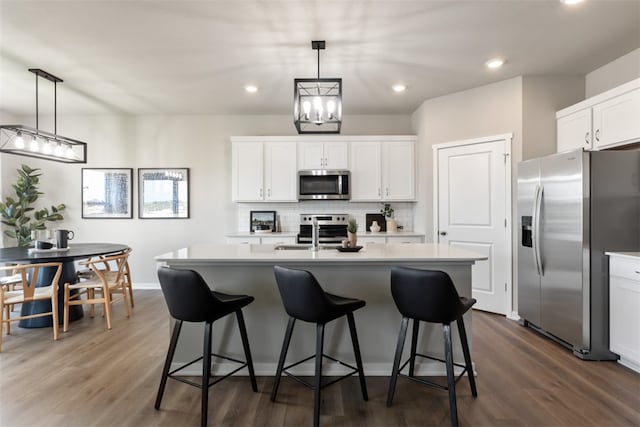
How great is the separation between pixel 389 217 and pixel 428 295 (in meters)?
3.29

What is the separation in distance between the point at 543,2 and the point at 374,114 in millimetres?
2889

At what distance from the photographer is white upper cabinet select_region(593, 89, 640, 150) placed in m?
2.82

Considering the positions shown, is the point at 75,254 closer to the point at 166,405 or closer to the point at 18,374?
the point at 18,374

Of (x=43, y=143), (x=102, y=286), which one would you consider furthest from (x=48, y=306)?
(x=43, y=143)

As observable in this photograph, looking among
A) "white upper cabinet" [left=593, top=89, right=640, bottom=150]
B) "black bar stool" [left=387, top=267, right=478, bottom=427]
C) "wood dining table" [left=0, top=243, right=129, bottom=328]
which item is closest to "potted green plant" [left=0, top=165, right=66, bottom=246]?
"wood dining table" [left=0, top=243, right=129, bottom=328]

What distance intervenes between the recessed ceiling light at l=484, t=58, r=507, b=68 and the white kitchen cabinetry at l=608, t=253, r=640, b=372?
6.64ft

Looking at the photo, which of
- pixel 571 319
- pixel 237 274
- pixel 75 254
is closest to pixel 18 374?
pixel 75 254

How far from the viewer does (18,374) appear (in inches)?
102

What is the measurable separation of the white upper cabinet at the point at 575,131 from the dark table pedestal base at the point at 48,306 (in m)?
5.55

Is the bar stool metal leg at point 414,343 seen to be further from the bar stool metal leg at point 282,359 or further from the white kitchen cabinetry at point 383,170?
the white kitchen cabinetry at point 383,170

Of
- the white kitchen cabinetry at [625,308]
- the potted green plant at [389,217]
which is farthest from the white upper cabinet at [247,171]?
the white kitchen cabinetry at [625,308]

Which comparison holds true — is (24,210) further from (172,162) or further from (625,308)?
(625,308)

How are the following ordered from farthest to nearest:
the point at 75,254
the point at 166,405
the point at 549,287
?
the point at 75,254 → the point at 549,287 → the point at 166,405

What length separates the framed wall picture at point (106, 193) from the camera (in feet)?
17.3
